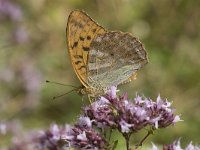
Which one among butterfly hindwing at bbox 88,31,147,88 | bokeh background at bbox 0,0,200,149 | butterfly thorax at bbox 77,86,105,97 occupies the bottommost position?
butterfly thorax at bbox 77,86,105,97

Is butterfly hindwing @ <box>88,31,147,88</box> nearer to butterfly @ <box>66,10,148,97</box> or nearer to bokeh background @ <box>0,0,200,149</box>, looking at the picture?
butterfly @ <box>66,10,148,97</box>

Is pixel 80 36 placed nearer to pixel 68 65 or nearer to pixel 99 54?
pixel 99 54

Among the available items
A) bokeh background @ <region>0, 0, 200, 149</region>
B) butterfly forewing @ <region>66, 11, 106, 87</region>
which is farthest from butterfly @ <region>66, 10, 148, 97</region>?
bokeh background @ <region>0, 0, 200, 149</region>

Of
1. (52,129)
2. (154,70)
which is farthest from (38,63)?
(52,129)

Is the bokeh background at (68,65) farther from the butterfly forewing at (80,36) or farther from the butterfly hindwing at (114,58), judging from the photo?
the butterfly forewing at (80,36)

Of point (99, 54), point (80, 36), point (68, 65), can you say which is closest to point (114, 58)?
point (99, 54)

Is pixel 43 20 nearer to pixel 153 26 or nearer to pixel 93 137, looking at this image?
pixel 153 26
